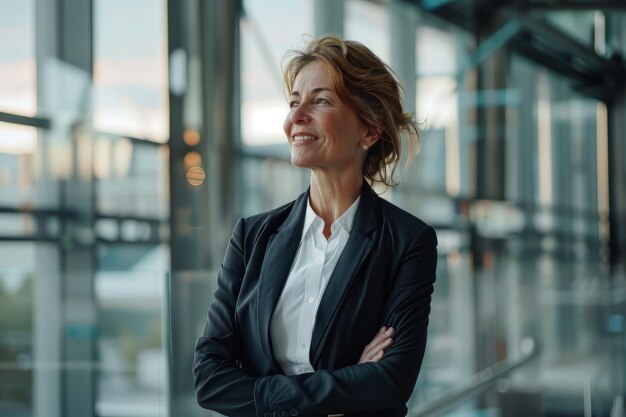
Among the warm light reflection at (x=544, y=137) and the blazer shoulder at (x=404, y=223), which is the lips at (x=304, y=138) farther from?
the warm light reflection at (x=544, y=137)

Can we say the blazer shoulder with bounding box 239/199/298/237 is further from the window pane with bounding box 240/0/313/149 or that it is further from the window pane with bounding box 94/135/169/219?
the window pane with bounding box 240/0/313/149

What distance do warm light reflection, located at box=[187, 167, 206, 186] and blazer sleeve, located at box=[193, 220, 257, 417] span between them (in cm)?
256

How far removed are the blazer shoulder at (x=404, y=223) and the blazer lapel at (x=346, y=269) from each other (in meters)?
0.02

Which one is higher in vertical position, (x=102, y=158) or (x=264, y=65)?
(x=264, y=65)

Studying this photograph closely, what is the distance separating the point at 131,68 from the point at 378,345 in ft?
8.98

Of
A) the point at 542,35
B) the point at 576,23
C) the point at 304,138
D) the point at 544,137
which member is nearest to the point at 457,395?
the point at 304,138

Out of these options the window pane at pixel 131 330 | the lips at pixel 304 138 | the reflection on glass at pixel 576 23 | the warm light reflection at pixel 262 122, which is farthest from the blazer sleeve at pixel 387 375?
the reflection on glass at pixel 576 23

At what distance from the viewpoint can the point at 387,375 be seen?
164 cm

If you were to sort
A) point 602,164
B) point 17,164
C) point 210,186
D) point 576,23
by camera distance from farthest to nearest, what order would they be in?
point 602,164 < point 576,23 < point 210,186 < point 17,164

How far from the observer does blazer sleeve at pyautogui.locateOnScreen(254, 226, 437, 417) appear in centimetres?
161

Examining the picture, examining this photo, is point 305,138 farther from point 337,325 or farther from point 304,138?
point 337,325

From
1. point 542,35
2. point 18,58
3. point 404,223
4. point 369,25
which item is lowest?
point 404,223

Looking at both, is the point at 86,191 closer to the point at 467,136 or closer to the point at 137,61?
the point at 137,61

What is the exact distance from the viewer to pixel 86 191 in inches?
155
